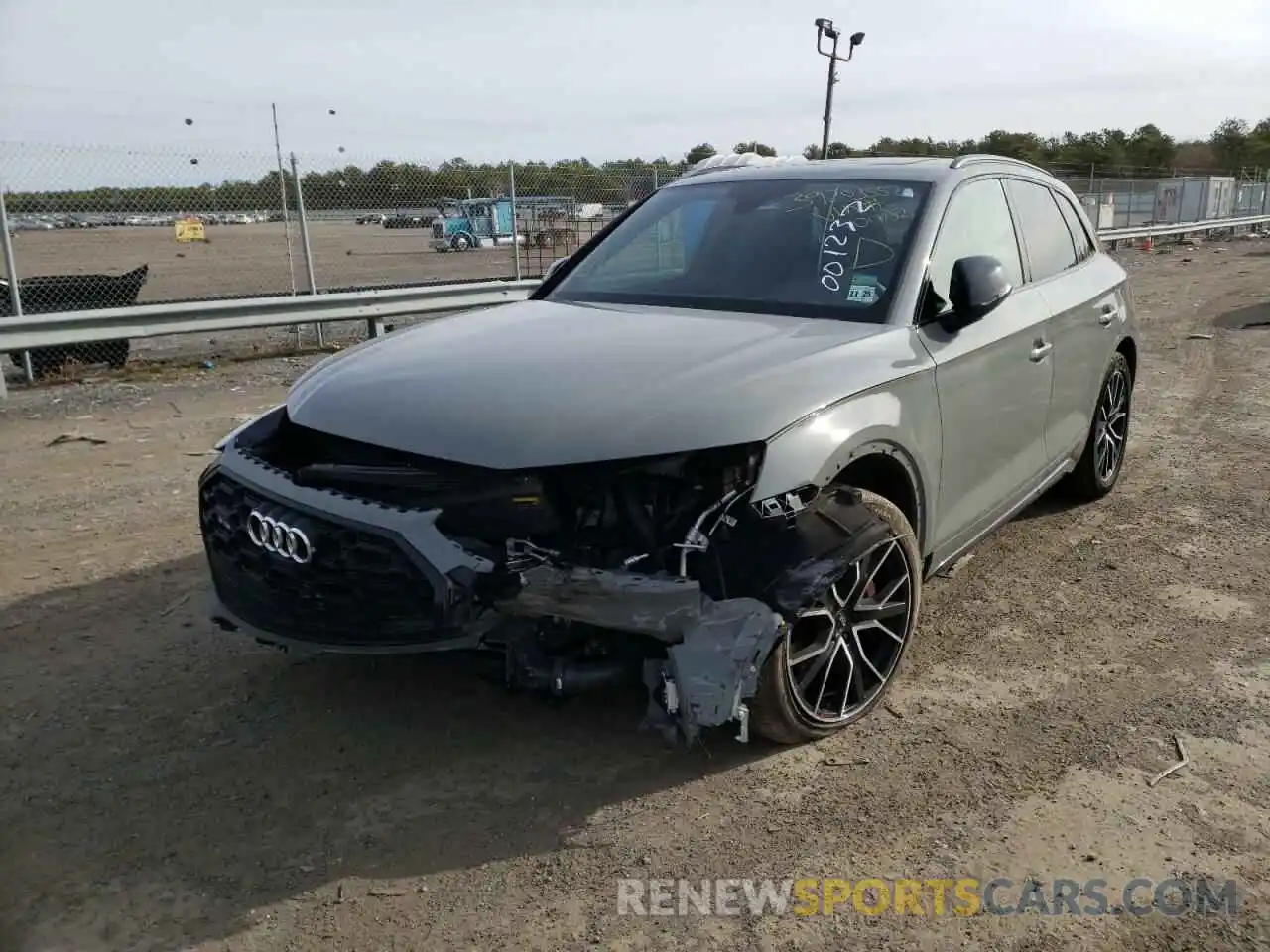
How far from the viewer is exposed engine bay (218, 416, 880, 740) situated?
2688 millimetres

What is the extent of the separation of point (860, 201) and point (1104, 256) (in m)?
2.30

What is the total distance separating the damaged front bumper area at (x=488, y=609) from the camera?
2680 millimetres

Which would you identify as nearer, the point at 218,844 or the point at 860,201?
the point at 218,844

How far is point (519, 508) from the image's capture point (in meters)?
2.80

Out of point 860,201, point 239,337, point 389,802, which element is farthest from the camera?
point 239,337

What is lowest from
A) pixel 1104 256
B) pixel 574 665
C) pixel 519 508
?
pixel 574 665

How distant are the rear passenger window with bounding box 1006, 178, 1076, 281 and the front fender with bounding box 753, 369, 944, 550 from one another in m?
1.49

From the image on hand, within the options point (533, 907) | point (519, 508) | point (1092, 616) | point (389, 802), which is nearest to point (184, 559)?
point (389, 802)

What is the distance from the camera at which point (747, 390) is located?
289 cm

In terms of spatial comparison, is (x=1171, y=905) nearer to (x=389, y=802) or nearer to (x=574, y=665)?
(x=574, y=665)

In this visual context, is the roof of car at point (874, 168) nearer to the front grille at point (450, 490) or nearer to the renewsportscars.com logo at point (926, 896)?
the front grille at point (450, 490)

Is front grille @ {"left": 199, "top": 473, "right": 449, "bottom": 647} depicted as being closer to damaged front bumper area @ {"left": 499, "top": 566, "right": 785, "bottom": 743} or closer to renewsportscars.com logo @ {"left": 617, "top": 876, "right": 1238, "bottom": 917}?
damaged front bumper area @ {"left": 499, "top": 566, "right": 785, "bottom": 743}

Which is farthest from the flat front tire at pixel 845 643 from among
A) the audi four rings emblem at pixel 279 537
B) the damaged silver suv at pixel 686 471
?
the audi four rings emblem at pixel 279 537

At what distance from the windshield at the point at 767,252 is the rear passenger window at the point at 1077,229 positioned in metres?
1.63
